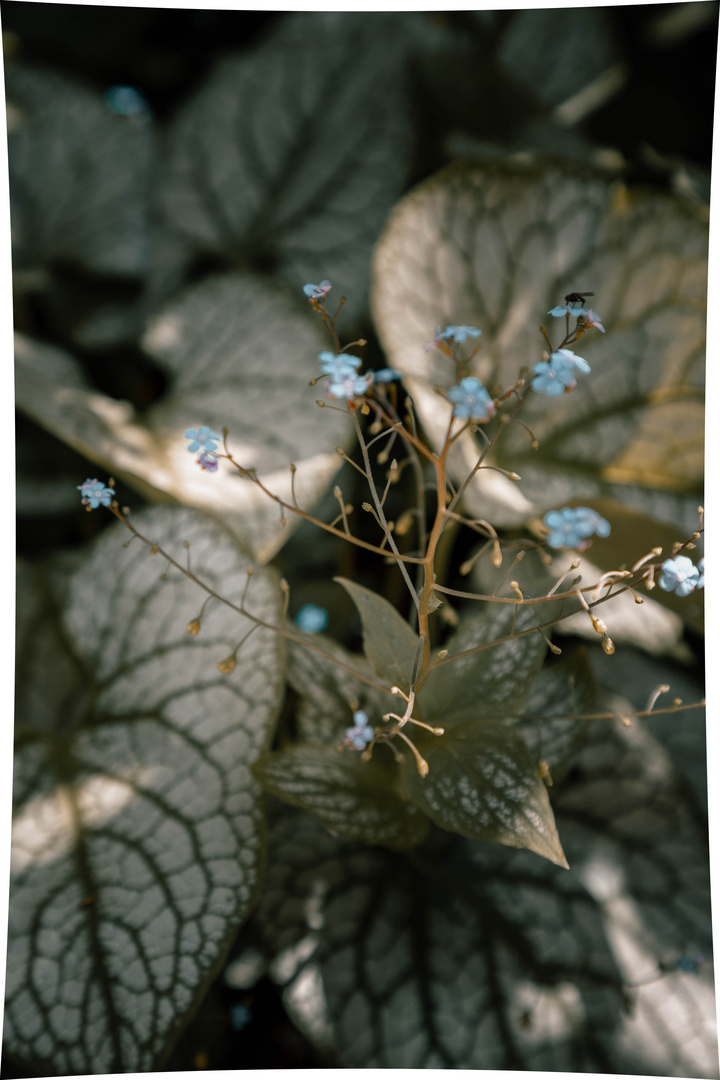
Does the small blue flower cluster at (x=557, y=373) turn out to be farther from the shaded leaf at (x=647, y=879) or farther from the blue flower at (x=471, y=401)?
the shaded leaf at (x=647, y=879)

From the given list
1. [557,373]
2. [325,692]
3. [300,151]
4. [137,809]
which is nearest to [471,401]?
[557,373]

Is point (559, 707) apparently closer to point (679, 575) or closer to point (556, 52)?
point (679, 575)

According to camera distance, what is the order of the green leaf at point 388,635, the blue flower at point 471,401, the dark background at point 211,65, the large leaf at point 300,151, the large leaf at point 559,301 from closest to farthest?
1. the blue flower at point 471,401
2. the green leaf at point 388,635
3. the large leaf at point 559,301
4. the dark background at point 211,65
5. the large leaf at point 300,151

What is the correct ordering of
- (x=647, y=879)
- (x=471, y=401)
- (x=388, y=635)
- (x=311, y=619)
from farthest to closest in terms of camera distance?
(x=311, y=619) < (x=647, y=879) < (x=388, y=635) < (x=471, y=401)

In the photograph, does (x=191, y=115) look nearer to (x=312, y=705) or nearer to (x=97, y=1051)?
(x=312, y=705)

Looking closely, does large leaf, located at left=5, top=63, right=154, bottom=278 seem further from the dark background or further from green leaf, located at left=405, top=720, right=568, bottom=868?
green leaf, located at left=405, top=720, right=568, bottom=868

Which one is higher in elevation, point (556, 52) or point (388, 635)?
point (556, 52)

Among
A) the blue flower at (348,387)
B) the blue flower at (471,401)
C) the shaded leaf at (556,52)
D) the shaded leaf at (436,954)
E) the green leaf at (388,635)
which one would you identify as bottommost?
the shaded leaf at (436,954)

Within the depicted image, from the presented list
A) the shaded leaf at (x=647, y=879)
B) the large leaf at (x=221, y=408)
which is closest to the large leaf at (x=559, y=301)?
the large leaf at (x=221, y=408)
